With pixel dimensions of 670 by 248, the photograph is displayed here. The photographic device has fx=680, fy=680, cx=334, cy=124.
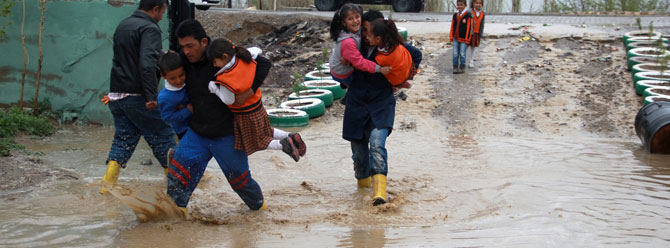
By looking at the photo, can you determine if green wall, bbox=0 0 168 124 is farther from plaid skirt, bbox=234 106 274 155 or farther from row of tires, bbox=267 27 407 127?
plaid skirt, bbox=234 106 274 155

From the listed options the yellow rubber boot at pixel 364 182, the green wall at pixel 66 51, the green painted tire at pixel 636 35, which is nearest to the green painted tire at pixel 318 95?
the green wall at pixel 66 51

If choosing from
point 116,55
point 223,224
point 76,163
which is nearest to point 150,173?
point 76,163

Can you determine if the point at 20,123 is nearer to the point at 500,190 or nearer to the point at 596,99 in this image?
the point at 500,190

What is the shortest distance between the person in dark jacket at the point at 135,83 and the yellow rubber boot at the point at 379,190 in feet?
6.36

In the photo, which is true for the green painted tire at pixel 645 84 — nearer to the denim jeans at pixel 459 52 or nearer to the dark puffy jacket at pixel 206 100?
the denim jeans at pixel 459 52

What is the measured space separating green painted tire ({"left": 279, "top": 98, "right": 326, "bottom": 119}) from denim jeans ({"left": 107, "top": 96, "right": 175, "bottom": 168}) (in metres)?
3.91

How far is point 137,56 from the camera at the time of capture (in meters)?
5.87

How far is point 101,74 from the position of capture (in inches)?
354

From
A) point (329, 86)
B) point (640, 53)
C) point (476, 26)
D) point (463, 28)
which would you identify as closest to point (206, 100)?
point (329, 86)

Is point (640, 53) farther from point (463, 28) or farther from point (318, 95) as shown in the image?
point (318, 95)

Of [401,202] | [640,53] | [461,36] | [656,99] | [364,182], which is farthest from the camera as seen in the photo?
[461,36]

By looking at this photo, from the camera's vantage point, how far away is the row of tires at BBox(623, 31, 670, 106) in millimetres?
9859

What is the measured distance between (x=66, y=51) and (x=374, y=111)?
5106 millimetres

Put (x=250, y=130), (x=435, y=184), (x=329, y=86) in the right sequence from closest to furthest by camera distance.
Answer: (x=250, y=130) → (x=435, y=184) → (x=329, y=86)
